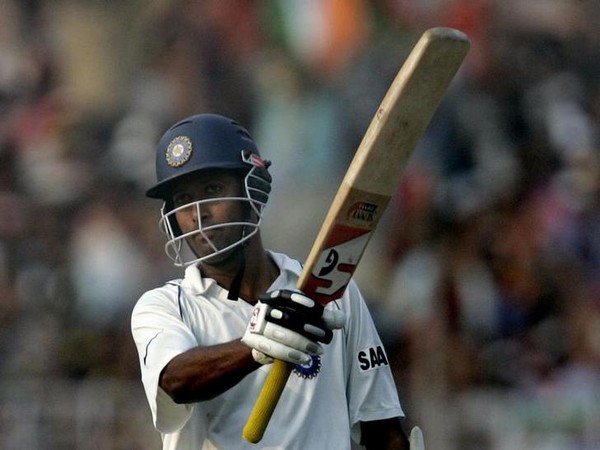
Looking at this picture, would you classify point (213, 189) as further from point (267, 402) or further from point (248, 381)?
point (267, 402)

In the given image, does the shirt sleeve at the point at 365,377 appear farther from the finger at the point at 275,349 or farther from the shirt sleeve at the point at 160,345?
the finger at the point at 275,349

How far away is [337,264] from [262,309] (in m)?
0.28

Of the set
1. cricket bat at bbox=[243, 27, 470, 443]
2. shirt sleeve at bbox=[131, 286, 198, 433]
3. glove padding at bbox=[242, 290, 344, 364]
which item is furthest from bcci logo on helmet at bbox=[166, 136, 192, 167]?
glove padding at bbox=[242, 290, 344, 364]

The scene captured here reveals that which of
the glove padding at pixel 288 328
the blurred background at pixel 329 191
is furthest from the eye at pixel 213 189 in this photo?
the blurred background at pixel 329 191

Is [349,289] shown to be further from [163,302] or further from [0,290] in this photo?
[0,290]

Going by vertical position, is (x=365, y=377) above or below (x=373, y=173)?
below

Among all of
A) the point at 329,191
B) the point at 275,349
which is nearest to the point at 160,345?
the point at 275,349

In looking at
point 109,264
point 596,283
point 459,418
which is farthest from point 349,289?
point 109,264

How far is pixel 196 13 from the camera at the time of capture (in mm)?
8141

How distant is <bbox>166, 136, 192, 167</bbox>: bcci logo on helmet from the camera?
11.9 ft

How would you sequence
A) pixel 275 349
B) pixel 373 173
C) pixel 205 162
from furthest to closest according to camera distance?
1. pixel 205 162
2. pixel 373 173
3. pixel 275 349

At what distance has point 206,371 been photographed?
323 centimetres

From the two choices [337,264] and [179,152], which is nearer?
[337,264]

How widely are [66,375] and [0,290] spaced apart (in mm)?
646
